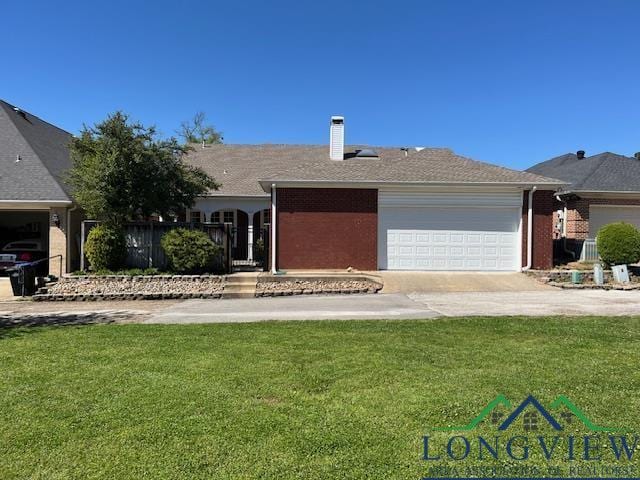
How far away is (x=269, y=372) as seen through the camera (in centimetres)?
508

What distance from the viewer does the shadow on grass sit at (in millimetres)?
8297

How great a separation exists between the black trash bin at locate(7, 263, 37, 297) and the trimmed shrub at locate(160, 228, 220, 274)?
407 cm

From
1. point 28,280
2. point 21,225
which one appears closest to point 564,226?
point 28,280

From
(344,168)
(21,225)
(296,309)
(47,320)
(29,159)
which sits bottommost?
(47,320)

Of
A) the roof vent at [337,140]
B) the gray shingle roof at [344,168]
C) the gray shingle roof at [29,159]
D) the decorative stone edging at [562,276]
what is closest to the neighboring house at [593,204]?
the decorative stone edging at [562,276]

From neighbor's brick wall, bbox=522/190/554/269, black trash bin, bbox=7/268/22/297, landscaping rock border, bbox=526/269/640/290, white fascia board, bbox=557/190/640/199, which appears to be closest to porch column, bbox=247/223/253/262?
black trash bin, bbox=7/268/22/297

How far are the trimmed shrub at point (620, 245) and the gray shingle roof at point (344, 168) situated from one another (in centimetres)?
245

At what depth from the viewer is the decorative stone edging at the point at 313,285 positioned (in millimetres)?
13281

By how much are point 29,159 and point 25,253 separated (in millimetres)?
3962

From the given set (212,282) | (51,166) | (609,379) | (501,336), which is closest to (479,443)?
(609,379)

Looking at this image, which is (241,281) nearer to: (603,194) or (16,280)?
(16,280)

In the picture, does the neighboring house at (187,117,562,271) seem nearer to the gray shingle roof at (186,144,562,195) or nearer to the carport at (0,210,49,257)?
the gray shingle roof at (186,144,562,195)

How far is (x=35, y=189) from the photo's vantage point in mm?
16688

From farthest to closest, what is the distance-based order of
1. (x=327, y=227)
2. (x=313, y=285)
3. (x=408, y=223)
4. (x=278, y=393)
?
1. (x=408, y=223)
2. (x=327, y=227)
3. (x=313, y=285)
4. (x=278, y=393)
